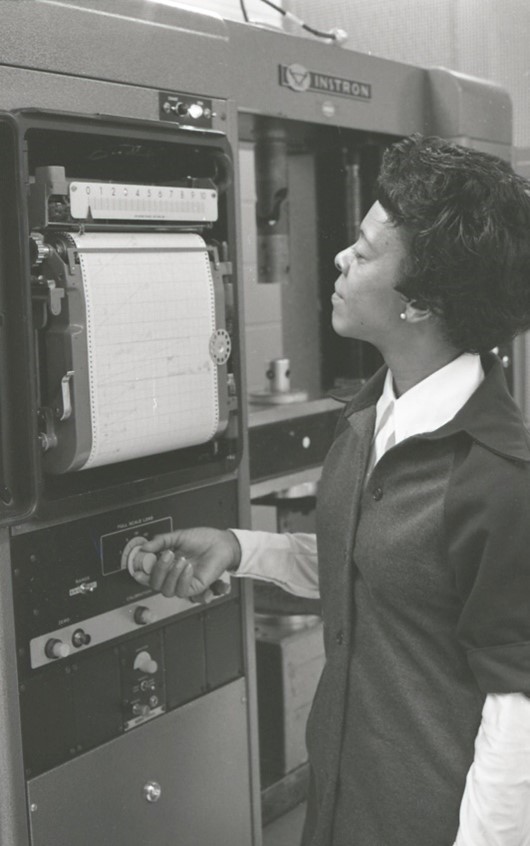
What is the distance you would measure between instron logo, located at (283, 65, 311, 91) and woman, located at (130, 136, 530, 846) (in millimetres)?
675

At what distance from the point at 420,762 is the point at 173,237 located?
0.93 metres

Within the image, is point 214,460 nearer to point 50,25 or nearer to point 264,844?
point 50,25

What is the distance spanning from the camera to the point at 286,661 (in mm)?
2590

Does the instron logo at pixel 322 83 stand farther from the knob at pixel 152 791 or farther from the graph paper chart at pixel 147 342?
the knob at pixel 152 791

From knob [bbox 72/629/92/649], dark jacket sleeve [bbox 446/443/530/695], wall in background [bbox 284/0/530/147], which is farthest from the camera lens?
wall in background [bbox 284/0/530/147]

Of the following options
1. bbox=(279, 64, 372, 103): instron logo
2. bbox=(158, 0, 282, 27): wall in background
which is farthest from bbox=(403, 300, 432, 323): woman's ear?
bbox=(158, 0, 282, 27): wall in background

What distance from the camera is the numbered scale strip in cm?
163

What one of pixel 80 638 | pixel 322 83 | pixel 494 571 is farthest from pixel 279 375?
pixel 494 571

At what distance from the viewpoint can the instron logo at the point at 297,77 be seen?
2215mm

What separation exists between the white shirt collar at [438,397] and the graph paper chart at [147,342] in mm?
391

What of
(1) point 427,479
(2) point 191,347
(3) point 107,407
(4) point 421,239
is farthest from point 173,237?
(1) point 427,479

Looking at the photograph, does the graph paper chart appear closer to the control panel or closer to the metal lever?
the metal lever

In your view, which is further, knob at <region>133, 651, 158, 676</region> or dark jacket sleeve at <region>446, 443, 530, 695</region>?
knob at <region>133, 651, 158, 676</region>

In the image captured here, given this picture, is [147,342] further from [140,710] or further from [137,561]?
[140,710]
